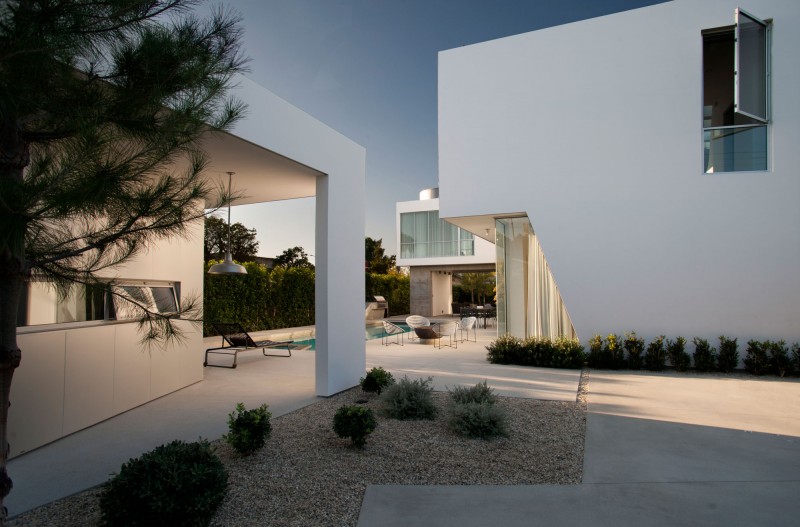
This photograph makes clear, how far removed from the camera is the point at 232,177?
698 centimetres

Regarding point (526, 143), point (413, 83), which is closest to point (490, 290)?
point (413, 83)

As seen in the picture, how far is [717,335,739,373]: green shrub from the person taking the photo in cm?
873

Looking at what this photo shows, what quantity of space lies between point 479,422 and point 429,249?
2220cm

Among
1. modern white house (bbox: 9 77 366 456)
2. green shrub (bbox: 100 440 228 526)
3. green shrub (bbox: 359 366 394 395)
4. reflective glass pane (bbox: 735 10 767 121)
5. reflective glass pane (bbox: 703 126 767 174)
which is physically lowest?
green shrub (bbox: 359 366 394 395)

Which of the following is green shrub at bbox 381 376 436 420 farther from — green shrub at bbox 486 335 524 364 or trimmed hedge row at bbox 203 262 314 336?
trimmed hedge row at bbox 203 262 314 336

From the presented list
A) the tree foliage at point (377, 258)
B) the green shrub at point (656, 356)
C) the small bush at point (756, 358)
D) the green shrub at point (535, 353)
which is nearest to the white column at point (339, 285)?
the green shrub at point (535, 353)

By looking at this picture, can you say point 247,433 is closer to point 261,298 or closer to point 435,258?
point 261,298

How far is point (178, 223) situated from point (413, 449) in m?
2.99

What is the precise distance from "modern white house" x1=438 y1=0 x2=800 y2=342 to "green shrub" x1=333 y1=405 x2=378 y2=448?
6506 mm

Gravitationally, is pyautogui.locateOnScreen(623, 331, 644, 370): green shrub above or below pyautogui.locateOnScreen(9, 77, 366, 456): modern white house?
below

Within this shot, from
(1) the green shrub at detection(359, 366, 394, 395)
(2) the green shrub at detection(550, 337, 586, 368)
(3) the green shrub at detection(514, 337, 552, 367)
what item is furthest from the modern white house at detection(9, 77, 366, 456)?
(2) the green shrub at detection(550, 337, 586, 368)

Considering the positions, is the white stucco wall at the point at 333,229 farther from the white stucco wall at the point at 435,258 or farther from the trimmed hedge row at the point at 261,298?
the white stucco wall at the point at 435,258

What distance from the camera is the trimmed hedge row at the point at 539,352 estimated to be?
9.45 m

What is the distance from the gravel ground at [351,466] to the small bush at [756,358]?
4.97 metres
